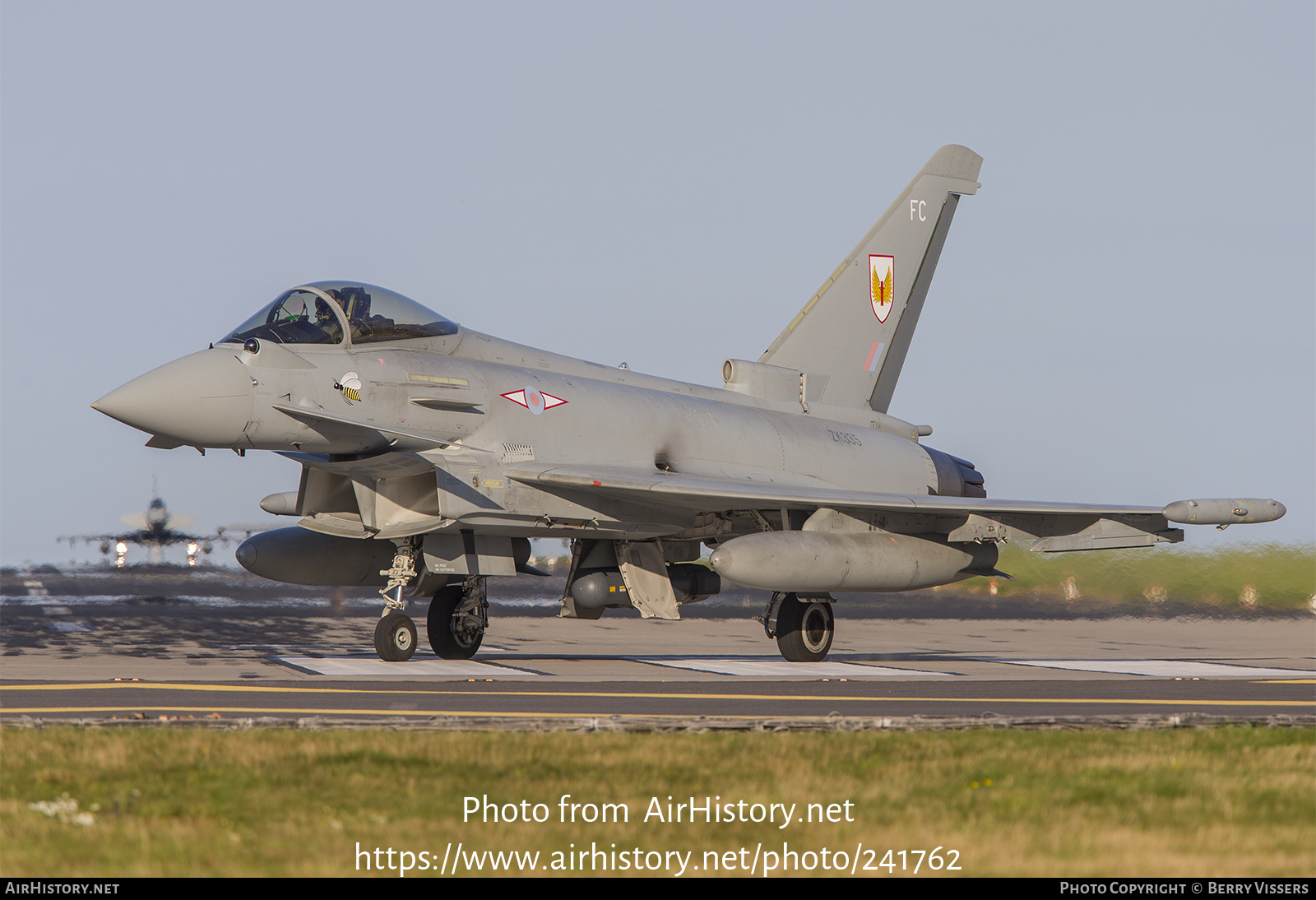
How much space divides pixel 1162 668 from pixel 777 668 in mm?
4286

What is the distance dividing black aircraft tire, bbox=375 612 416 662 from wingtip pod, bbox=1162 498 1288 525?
8.20 metres

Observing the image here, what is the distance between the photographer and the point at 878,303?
18.9m

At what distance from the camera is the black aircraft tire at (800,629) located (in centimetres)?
1536

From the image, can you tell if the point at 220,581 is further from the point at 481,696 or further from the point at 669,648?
the point at 481,696

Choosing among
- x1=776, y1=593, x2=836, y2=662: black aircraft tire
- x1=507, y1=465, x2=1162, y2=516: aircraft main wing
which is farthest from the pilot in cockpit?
x1=776, y1=593, x2=836, y2=662: black aircraft tire

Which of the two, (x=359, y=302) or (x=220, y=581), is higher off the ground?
(x=359, y=302)

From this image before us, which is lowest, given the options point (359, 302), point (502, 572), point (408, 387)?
point (502, 572)

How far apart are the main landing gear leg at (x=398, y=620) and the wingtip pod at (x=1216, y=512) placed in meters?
8.15

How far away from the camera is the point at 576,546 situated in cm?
1550

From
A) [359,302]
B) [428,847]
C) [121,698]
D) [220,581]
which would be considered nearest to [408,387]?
[359,302]

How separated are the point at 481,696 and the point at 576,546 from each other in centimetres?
583

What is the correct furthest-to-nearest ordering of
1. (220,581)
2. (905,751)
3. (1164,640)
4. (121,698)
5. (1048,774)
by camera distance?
1. (220,581)
2. (1164,640)
3. (121,698)
4. (905,751)
5. (1048,774)

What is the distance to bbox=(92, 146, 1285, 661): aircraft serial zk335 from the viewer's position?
12.4m

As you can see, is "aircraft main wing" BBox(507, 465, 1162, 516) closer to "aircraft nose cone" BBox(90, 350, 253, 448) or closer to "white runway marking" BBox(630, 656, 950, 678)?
"white runway marking" BBox(630, 656, 950, 678)
